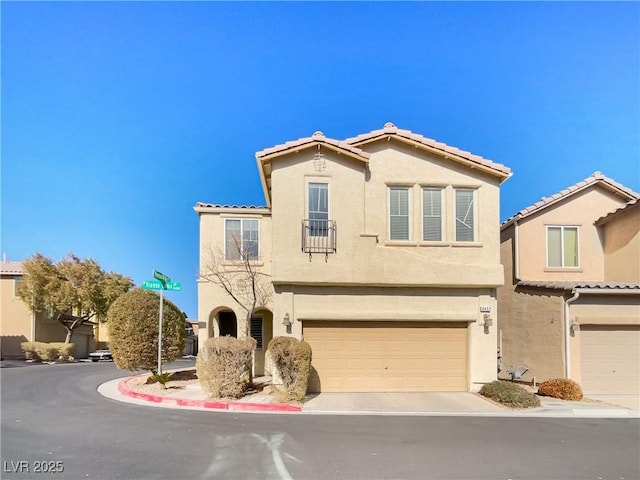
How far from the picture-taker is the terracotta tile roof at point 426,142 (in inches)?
535

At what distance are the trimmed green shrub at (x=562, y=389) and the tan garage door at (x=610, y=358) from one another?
1.19 m

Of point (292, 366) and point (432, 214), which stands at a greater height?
point (432, 214)

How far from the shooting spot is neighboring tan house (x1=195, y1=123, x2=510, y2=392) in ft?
43.3

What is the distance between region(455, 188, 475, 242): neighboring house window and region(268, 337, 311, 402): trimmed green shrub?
5851mm

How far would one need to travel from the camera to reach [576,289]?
13.5 meters

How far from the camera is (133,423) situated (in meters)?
9.30

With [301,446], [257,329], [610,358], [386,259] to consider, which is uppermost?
[386,259]

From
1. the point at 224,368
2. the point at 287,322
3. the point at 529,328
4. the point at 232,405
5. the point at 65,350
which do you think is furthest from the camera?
the point at 65,350

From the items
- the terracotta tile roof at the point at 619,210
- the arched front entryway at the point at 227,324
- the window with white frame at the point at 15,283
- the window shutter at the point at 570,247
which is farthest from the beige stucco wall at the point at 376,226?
the window with white frame at the point at 15,283

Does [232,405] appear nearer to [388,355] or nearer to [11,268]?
[388,355]

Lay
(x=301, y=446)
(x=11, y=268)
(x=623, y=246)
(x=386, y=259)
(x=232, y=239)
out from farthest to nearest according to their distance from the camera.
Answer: (x=11, y=268), (x=232, y=239), (x=623, y=246), (x=386, y=259), (x=301, y=446)

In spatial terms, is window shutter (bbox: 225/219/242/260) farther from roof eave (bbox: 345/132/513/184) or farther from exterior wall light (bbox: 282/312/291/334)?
roof eave (bbox: 345/132/513/184)

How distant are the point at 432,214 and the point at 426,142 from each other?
2.21 meters

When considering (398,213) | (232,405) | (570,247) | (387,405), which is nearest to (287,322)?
(232,405)
